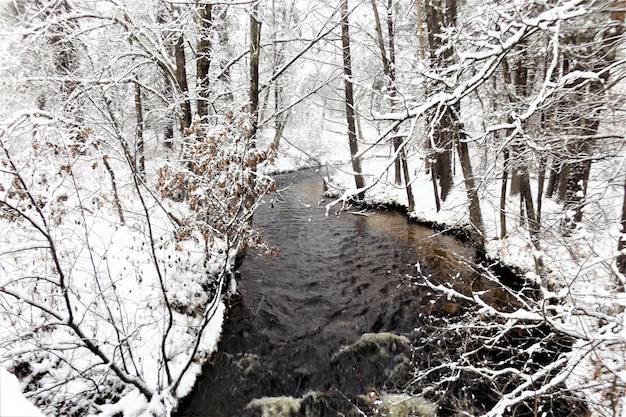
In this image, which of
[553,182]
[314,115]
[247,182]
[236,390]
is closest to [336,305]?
[236,390]

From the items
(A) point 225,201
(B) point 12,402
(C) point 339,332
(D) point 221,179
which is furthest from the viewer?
(C) point 339,332

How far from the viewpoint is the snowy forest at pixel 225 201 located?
2.46m

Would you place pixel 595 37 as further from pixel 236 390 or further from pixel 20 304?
pixel 20 304

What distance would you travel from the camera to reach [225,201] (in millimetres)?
4719

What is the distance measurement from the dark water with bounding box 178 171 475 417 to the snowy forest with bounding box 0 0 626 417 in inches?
18.1

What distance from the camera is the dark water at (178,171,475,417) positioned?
491cm

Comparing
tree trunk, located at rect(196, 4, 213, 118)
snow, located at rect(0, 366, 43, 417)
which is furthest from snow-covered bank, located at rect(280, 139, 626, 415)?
tree trunk, located at rect(196, 4, 213, 118)

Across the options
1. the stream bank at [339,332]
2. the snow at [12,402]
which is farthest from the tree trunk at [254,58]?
the snow at [12,402]

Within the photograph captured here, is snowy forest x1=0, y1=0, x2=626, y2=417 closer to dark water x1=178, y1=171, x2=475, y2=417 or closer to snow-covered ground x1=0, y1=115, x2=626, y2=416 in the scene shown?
snow-covered ground x1=0, y1=115, x2=626, y2=416

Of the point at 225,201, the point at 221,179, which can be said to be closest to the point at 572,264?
the point at 225,201

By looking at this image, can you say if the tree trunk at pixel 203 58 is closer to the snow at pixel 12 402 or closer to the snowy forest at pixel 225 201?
the snowy forest at pixel 225 201

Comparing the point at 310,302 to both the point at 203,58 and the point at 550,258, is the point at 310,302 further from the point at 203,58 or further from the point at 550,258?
the point at 203,58

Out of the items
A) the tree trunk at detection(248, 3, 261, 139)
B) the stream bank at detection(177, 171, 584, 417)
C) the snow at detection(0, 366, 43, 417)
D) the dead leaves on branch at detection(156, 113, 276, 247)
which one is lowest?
the stream bank at detection(177, 171, 584, 417)

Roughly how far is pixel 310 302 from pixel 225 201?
10.5 ft
